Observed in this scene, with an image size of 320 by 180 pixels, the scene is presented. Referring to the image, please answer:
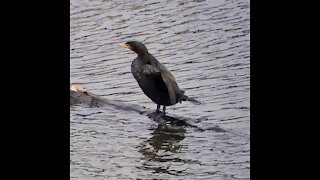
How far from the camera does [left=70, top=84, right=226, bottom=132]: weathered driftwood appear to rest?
7.77ft

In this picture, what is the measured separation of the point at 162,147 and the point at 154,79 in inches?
8.8

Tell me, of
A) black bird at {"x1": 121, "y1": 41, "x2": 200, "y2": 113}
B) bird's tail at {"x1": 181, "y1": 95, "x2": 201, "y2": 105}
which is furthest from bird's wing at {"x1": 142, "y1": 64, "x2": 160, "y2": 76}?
bird's tail at {"x1": 181, "y1": 95, "x2": 201, "y2": 105}

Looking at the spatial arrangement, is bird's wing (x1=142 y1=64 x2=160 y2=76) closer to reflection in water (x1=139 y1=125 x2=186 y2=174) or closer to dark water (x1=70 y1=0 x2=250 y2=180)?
dark water (x1=70 y1=0 x2=250 y2=180)

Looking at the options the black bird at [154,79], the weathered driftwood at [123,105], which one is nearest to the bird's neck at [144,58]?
the black bird at [154,79]

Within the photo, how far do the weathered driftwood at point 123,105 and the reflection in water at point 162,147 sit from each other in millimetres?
23

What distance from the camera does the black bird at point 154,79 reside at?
7.67 ft

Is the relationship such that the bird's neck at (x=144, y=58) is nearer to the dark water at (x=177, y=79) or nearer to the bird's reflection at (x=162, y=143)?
the dark water at (x=177, y=79)

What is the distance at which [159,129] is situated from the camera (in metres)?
2.38

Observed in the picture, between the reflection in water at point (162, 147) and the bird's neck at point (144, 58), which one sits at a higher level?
the bird's neck at point (144, 58)

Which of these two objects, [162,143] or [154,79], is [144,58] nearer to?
[154,79]

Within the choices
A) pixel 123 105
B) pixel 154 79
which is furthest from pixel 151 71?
pixel 123 105

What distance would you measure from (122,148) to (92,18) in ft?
1.51
